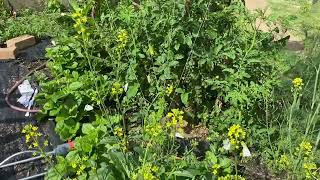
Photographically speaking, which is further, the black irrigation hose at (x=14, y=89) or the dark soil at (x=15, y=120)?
the black irrigation hose at (x=14, y=89)

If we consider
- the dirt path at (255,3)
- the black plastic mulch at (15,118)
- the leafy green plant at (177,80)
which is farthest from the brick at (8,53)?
the dirt path at (255,3)

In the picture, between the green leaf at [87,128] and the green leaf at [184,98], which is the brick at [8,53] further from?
the green leaf at [184,98]

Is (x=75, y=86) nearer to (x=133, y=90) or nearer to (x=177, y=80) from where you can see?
(x=133, y=90)

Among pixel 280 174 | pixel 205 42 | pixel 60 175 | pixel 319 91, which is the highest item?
pixel 205 42

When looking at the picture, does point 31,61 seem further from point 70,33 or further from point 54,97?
point 54,97

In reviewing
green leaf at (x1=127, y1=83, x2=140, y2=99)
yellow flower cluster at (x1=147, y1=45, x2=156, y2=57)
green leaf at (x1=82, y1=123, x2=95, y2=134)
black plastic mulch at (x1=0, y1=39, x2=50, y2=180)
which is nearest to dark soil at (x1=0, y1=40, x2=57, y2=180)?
Answer: black plastic mulch at (x1=0, y1=39, x2=50, y2=180)

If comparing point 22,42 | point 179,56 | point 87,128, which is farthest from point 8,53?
point 179,56

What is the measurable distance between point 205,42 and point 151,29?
1.34 ft

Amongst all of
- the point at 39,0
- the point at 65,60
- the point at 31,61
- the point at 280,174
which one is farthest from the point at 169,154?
the point at 39,0

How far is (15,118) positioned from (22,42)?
116 cm

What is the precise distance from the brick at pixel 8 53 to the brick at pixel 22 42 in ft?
0.27

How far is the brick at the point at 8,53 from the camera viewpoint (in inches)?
176

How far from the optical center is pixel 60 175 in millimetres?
2688

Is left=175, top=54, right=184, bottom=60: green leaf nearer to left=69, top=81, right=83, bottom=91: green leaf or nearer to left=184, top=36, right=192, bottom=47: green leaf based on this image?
left=184, top=36, right=192, bottom=47: green leaf
